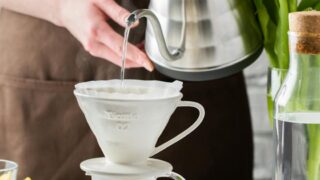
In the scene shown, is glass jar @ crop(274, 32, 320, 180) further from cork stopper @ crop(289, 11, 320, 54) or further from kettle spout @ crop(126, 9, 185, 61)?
kettle spout @ crop(126, 9, 185, 61)

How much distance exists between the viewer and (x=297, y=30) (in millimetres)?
676

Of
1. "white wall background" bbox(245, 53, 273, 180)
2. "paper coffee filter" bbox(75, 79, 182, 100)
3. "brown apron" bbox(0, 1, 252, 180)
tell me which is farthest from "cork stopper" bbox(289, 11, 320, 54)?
"white wall background" bbox(245, 53, 273, 180)

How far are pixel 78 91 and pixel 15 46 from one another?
18.4 inches

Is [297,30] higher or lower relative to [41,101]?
higher

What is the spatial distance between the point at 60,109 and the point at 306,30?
49 centimetres

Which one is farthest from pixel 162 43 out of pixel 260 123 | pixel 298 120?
pixel 260 123

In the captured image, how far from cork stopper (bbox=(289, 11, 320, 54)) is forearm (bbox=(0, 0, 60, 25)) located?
0.42 meters

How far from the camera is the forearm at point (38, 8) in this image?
1.01 metres

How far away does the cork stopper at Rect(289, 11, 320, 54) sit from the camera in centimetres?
67

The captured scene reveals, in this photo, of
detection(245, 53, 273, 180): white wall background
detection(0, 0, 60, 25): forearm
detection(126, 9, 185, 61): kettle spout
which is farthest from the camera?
detection(245, 53, 273, 180): white wall background

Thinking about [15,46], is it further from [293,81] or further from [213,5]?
[293,81]

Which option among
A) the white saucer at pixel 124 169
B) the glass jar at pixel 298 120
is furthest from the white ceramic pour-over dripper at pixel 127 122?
the glass jar at pixel 298 120

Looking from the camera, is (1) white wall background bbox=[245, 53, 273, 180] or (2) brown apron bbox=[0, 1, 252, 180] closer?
(2) brown apron bbox=[0, 1, 252, 180]

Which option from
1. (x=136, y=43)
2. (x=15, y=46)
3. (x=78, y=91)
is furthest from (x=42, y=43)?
(x=78, y=91)
